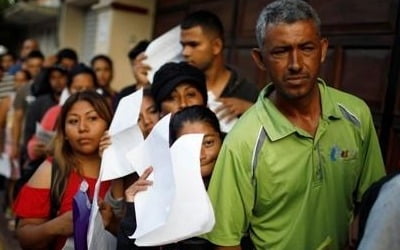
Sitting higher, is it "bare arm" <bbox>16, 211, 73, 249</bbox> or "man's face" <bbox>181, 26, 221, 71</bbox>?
"man's face" <bbox>181, 26, 221, 71</bbox>

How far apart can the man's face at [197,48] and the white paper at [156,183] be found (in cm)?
103

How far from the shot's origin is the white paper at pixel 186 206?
150cm

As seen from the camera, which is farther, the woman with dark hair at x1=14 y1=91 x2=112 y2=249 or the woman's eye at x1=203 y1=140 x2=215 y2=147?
the woman with dark hair at x1=14 y1=91 x2=112 y2=249

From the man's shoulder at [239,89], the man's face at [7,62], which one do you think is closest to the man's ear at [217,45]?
the man's shoulder at [239,89]

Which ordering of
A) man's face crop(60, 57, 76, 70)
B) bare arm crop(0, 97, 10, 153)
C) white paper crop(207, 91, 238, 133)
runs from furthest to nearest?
bare arm crop(0, 97, 10, 153) < man's face crop(60, 57, 76, 70) < white paper crop(207, 91, 238, 133)

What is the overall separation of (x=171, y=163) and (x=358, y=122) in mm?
684

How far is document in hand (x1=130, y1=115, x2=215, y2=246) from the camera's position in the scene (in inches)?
59.4

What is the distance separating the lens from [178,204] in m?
1.53

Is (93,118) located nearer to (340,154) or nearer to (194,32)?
(194,32)

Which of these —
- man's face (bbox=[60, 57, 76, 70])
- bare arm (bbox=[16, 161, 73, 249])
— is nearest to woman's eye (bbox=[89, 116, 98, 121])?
bare arm (bbox=[16, 161, 73, 249])

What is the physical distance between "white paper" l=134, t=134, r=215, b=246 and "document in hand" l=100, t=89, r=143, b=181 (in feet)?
1.78

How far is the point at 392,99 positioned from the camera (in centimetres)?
290

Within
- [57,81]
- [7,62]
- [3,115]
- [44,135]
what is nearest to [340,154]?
[44,135]

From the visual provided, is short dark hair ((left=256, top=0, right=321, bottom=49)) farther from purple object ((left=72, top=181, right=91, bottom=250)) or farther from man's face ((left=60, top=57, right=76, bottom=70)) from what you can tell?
man's face ((left=60, top=57, right=76, bottom=70))
